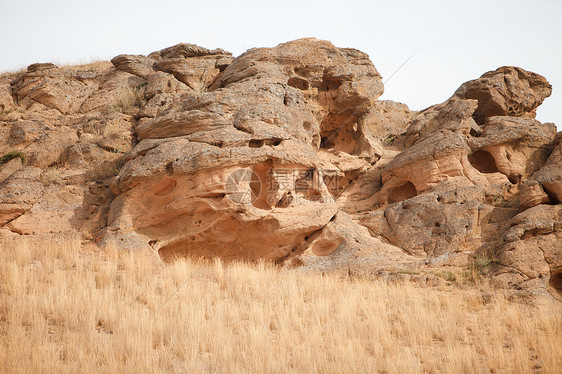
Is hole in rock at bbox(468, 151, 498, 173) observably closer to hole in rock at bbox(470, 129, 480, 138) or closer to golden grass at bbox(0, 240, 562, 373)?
hole in rock at bbox(470, 129, 480, 138)

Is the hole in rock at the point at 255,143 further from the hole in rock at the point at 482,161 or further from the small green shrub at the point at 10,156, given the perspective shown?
the hole in rock at the point at 482,161

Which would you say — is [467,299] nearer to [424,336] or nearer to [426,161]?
[424,336]

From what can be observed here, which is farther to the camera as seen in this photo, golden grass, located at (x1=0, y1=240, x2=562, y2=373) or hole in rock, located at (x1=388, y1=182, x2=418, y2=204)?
hole in rock, located at (x1=388, y1=182, x2=418, y2=204)

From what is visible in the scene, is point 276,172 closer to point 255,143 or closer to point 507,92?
point 255,143

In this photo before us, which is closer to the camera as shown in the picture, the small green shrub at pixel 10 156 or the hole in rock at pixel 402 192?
the small green shrub at pixel 10 156

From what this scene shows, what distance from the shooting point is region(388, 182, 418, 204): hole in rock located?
52.5 ft

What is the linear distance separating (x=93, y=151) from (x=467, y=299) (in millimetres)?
11636

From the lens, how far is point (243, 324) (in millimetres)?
8422

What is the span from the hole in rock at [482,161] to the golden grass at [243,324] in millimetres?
6982

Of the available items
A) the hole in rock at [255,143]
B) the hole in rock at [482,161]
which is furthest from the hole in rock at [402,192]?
the hole in rock at [255,143]

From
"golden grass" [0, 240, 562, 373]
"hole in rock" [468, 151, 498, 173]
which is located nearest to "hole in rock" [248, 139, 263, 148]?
"golden grass" [0, 240, 562, 373]

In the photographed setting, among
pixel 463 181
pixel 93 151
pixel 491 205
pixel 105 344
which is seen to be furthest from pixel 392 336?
pixel 93 151

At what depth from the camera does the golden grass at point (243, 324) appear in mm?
7004

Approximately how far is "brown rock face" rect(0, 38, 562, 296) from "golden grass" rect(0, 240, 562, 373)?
172cm
